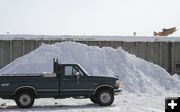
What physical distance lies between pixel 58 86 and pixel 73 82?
0.63 metres

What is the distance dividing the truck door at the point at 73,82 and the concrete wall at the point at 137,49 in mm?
16888

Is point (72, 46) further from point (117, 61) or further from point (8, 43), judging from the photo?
point (8, 43)

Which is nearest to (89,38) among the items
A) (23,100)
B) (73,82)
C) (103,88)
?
(103,88)

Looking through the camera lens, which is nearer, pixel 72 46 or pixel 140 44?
pixel 72 46

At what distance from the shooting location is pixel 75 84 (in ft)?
49.2

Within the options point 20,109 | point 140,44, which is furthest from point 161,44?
point 20,109

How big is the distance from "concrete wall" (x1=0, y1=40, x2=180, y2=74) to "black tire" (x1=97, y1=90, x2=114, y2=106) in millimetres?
17148

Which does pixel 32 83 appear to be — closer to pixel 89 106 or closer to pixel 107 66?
pixel 89 106

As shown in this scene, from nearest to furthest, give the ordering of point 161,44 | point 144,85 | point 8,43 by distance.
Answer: point 144,85 < point 8,43 < point 161,44

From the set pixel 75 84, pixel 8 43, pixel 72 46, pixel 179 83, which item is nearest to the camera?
pixel 75 84

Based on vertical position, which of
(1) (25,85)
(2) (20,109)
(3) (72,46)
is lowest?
(2) (20,109)

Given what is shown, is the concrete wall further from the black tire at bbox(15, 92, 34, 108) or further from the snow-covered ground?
the black tire at bbox(15, 92, 34, 108)

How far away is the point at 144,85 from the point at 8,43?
43.8 ft

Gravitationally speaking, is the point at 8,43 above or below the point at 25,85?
above
